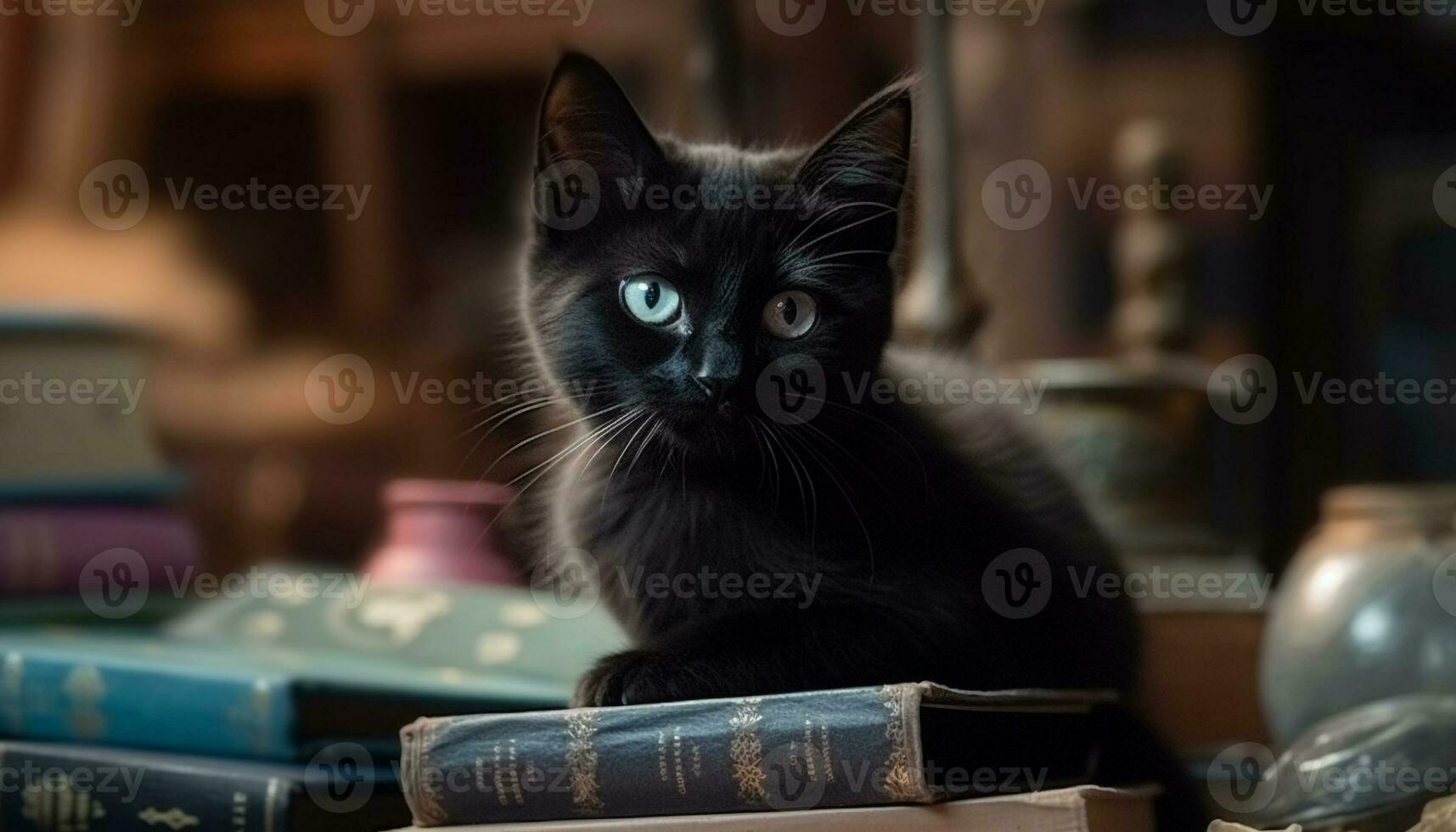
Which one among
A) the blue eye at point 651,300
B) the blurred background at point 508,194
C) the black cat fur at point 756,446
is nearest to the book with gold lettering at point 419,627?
the black cat fur at point 756,446

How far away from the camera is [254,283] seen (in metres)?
2.14

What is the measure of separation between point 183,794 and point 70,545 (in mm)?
652

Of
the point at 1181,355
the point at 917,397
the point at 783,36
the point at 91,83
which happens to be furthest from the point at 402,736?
the point at 91,83

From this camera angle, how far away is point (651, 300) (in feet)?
2.89

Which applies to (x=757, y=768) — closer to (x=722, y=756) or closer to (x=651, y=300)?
(x=722, y=756)

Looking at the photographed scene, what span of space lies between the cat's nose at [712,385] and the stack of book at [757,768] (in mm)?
181

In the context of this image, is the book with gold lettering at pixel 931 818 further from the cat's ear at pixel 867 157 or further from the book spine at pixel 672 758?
the cat's ear at pixel 867 157

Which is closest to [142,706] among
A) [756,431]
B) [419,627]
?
[419,627]

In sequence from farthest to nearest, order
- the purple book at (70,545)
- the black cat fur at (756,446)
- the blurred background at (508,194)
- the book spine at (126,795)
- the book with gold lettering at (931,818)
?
1. the blurred background at (508,194)
2. the purple book at (70,545)
3. the book spine at (126,795)
4. the black cat fur at (756,446)
5. the book with gold lettering at (931,818)

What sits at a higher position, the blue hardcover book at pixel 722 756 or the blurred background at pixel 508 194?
the blurred background at pixel 508 194

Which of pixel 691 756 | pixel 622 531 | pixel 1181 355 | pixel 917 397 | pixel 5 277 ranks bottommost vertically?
pixel 691 756

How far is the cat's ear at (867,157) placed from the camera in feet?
2.93

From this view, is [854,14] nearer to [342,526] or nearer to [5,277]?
[342,526]

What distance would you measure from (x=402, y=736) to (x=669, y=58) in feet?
4.51
